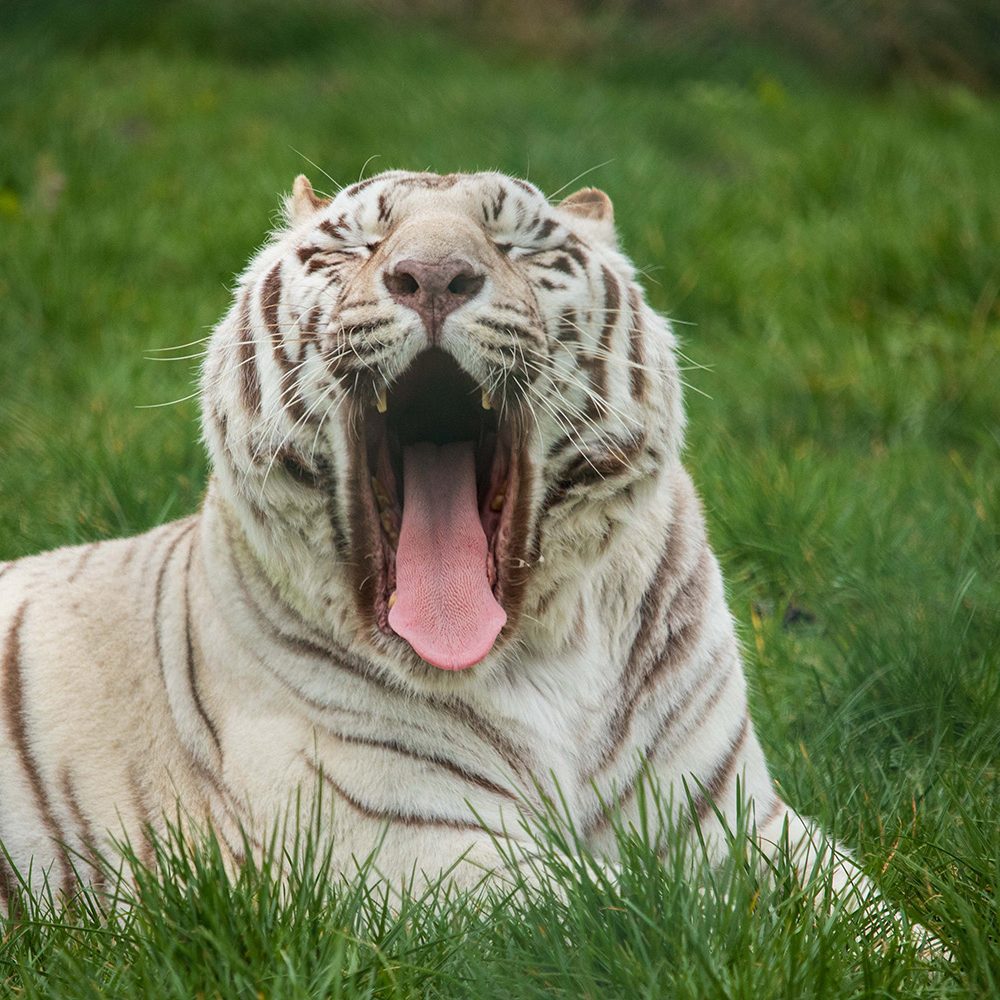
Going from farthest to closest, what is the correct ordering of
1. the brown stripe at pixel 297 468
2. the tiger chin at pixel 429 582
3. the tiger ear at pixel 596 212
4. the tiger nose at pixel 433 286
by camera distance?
the tiger ear at pixel 596 212
the brown stripe at pixel 297 468
the tiger chin at pixel 429 582
the tiger nose at pixel 433 286

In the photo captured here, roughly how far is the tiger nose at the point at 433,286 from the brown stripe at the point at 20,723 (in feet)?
4.05

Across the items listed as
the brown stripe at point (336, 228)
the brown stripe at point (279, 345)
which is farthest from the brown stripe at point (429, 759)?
the brown stripe at point (336, 228)

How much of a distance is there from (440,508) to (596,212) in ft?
2.60

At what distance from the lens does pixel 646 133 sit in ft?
24.3

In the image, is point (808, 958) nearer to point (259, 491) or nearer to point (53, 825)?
point (259, 491)

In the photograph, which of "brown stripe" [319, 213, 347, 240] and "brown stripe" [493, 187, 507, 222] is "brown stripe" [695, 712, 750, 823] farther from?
"brown stripe" [319, 213, 347, 240]

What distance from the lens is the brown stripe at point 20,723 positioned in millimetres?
2744

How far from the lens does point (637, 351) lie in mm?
2639

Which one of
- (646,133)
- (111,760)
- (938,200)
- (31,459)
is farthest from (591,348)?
(646,133)

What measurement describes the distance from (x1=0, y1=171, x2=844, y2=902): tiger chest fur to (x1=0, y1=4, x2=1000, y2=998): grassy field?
26 cm

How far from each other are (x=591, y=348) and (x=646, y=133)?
516 cm

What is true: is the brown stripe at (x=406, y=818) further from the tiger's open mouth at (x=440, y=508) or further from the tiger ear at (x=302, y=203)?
the tiger ear at (x=302, y=203)

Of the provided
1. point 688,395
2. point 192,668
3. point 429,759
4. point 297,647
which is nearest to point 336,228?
point 297,647

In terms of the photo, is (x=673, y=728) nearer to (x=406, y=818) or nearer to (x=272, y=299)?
(x=406, y=818)
